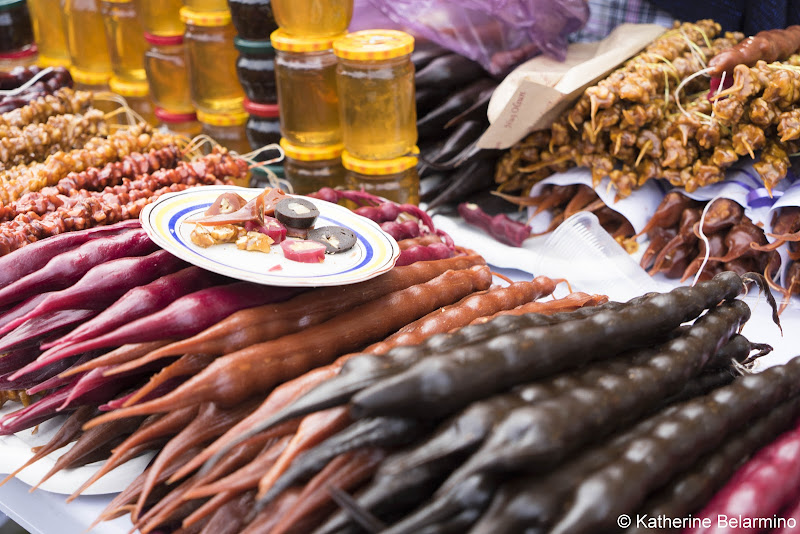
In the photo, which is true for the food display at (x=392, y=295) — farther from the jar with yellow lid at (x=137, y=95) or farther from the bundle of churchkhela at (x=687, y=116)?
the jar with yellow lid at (x=137, y=95)

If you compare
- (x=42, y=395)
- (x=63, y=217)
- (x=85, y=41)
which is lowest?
(x=42, y=395)

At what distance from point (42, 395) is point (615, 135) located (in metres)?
1.92

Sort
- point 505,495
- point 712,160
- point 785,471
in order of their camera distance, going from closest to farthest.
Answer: point 505,495 < point 785,471 < point 712,160

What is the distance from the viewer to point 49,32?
11.3 feet

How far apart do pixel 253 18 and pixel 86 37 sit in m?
1.21

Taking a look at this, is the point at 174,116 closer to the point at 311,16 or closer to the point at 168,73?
the point at 168,73

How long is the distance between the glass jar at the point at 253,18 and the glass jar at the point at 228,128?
0.39 m

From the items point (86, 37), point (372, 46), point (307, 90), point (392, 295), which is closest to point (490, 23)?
point (372, 46)

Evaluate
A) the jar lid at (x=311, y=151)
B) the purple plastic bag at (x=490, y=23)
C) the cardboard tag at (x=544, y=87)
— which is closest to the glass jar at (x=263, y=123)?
the jar lid at (x=311, y=151)

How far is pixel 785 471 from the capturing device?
0.99 m

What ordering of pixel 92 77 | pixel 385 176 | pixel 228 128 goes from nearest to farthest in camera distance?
pixel 385 176
pixel 228 128
pixel 92 77

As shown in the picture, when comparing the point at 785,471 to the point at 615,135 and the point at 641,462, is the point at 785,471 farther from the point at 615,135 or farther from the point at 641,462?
the point at 615,135

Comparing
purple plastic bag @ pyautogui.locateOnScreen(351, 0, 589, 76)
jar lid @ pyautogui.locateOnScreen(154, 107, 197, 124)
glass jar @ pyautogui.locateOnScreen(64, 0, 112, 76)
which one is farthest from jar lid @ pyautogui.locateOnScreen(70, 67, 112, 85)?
purple plastic bag @ pyautogui.locateOnScreen(351, 0, 589, 76)

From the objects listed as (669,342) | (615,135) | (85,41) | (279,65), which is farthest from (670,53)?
(85,41)
